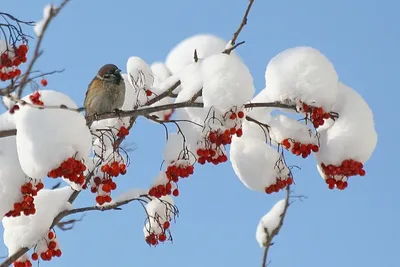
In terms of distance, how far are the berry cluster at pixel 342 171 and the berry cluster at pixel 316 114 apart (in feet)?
1.13

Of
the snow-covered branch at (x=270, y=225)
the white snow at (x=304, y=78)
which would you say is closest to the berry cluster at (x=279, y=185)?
the snow-covered branch at (x=270, y=225)

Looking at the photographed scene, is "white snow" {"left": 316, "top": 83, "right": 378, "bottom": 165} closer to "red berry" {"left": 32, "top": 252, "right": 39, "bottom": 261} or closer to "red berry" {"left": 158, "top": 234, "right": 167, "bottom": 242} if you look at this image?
"red berry" {"left": 158, "top": 234, "right": 167, "bottom": 242}

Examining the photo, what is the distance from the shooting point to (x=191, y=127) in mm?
5117

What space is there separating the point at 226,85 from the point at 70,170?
4.07 ft

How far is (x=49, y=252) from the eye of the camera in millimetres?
5754

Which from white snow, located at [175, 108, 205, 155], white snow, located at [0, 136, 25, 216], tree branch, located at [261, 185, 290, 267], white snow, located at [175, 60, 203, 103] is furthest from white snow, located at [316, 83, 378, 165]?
white snow, located at [0, 136, 25, 216]

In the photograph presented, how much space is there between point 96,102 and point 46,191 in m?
1.16

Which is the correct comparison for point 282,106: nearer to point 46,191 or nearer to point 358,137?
point 358,137

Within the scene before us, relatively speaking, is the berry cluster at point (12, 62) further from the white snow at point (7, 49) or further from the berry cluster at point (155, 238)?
the berry cluster at point (155, 238)

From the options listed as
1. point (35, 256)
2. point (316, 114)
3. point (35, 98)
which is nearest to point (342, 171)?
point (316, 114)

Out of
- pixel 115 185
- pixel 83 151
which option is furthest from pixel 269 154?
pixel 83 151

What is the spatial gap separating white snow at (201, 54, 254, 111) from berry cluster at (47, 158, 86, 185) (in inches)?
39.6

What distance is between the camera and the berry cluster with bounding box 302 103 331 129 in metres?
5.00

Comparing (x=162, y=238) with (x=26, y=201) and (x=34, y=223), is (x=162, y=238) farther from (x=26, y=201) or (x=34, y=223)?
(x=26, y=201)
